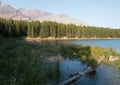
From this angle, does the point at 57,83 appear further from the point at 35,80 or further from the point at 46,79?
the point at 35,80

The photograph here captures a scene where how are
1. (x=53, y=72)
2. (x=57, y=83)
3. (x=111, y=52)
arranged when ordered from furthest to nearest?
1. (x=111, y=52)
2. (x=53, y=72)
3. (x=57, y=83)

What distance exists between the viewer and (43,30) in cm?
13975

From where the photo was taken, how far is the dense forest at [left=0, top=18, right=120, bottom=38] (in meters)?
116

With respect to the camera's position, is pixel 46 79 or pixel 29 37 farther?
pixel 29 37

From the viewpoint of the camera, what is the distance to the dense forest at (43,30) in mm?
116312

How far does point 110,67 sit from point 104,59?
5.11 meters

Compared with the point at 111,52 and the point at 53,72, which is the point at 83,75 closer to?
the point at 53,72

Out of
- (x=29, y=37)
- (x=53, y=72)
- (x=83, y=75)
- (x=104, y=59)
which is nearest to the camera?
(x=53, y=72)

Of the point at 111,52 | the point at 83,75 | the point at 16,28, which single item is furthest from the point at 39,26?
the point at 83,75

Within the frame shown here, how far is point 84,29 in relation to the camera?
563 ft

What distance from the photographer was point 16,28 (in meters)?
122

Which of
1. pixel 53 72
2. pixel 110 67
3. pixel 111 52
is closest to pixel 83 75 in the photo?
pixel 53 72

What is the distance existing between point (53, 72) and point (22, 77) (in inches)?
264

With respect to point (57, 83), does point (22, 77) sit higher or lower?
higher
